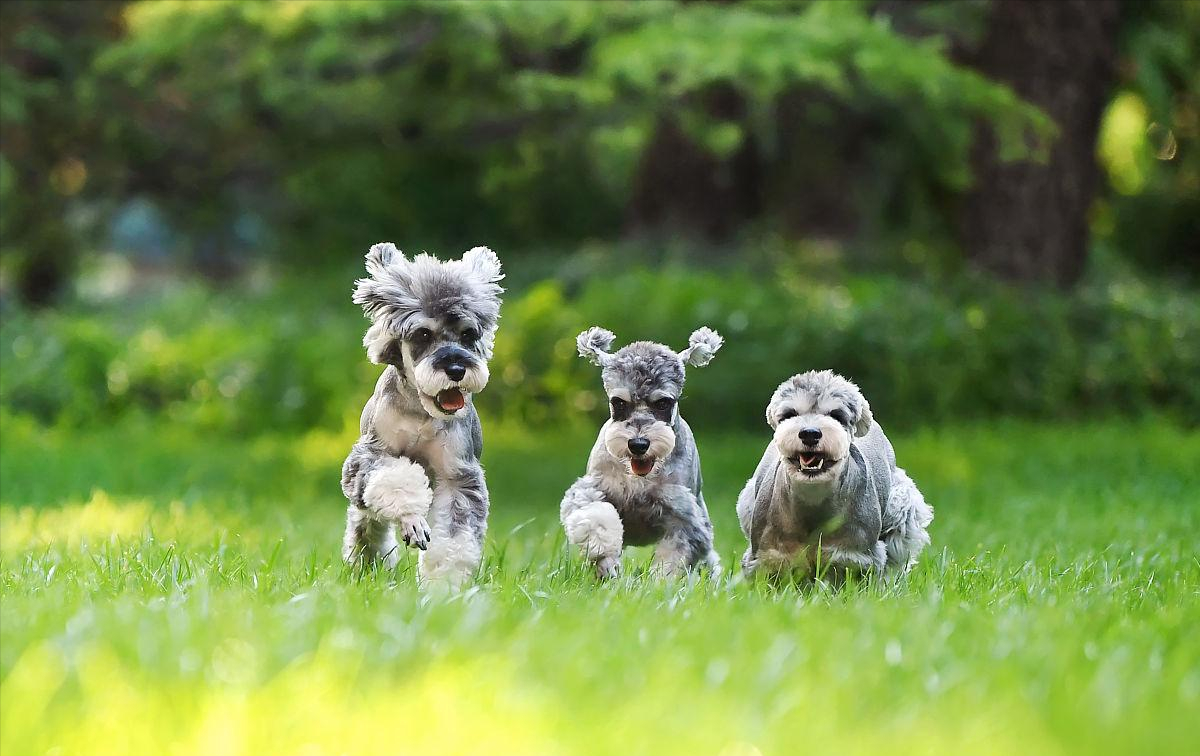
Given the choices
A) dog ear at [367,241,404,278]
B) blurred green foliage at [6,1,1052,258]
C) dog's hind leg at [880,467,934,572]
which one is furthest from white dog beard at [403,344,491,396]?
blurred green foliage at [6,1,1052,258]

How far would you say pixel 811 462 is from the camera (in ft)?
17.2

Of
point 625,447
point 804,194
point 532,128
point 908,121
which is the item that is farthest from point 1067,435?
point 625,447

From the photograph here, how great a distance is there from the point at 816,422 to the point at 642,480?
0.92 m

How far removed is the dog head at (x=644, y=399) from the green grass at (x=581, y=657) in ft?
1.66

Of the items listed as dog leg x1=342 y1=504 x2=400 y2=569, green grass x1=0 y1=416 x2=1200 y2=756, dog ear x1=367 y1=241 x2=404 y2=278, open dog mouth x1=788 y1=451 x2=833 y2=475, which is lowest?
green grass x1=0 y1=416 x2=1200 y2=756

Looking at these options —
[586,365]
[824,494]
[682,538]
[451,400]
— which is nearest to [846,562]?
[824,494]

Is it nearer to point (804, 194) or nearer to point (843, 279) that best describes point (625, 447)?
point (843, 279)

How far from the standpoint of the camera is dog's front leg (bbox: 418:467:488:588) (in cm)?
539

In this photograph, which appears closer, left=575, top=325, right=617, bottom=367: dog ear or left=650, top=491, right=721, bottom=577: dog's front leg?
left=650, top=491, right=721, bottom=577: dog's front leg

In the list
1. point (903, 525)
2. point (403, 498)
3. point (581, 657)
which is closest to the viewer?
point (581, 657)

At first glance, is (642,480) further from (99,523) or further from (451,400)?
(99,523)

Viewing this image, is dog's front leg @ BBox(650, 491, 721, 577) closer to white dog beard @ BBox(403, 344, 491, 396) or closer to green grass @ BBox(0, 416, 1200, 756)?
green grass @ BBox(0, 416, 1200, 756)

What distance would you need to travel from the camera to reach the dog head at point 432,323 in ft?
17.8

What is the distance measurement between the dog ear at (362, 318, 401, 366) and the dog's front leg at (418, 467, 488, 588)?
56 cm
